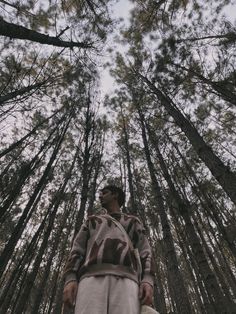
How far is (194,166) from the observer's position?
10.6 meters

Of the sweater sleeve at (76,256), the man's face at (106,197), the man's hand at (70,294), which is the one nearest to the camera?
the man's hand at (70,294)

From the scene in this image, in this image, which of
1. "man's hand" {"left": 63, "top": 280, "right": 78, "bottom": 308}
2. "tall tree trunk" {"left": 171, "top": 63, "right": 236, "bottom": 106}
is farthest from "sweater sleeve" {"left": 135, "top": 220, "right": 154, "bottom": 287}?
"tall tree trunk" {"left": 171, "top": 63, "right": 236, "bottom": 106}

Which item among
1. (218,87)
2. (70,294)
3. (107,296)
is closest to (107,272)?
(107,296)

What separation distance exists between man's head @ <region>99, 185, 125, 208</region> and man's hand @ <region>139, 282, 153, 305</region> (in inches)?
32.6

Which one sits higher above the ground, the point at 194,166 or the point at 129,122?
the point at 129,122

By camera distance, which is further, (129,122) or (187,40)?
(129,122)

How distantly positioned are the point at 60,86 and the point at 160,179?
5.28m

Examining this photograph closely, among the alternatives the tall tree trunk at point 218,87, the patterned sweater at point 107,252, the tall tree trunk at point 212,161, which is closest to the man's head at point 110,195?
the patterned sweater at point 107,252

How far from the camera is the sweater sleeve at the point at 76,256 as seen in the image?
5.67ft

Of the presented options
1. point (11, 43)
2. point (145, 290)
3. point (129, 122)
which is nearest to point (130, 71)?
point (129, 122)

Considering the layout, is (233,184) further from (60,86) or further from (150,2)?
(60,86)

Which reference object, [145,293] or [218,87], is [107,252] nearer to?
[145,293]

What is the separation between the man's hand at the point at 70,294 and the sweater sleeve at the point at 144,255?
0.44m

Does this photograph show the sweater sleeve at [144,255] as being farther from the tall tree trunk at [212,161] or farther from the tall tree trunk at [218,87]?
the tall tree trunk at [218,87]
